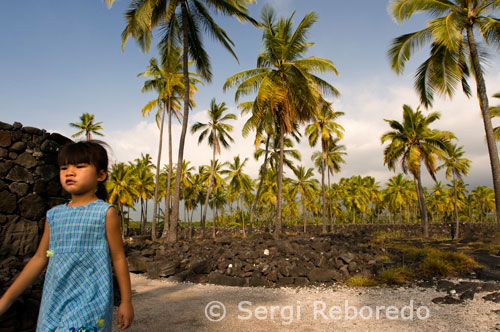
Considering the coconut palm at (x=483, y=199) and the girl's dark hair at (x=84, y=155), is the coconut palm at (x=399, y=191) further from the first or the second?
the girl's dark hair at (x=84, y=155)

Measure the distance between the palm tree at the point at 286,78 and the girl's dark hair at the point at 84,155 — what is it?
1377 cm

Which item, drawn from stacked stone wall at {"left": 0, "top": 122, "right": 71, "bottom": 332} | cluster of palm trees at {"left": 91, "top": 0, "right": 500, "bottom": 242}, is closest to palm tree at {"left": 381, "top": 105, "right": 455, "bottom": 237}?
cluster of palm trees at {"left": 91, "top": 0, "right": 500, "bottom": 242}

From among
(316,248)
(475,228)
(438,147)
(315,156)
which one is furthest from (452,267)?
(475,228)

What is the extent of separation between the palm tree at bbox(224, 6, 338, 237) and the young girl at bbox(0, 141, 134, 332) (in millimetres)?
13887

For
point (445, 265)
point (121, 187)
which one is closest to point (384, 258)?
point (445, 265)

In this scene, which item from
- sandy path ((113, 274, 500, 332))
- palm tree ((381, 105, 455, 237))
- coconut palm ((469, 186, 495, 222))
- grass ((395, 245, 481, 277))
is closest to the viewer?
sandy path ((113, 274, 500, 332))

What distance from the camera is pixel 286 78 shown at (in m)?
16.8

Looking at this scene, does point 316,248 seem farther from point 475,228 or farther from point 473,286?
point 475,228

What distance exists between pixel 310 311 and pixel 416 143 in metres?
20.7

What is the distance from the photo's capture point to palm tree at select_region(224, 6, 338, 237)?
15609mm

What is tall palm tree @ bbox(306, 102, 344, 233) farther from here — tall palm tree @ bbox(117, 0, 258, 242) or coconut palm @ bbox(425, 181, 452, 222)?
coconut palm @ bbox(425, 181, 452, 222)

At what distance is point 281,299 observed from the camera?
646cm

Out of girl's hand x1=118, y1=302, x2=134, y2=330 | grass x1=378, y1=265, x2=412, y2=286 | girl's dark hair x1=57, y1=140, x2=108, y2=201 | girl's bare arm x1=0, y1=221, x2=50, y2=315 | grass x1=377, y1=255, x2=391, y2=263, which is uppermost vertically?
girl's dark hair x1=57, y1=140, x2=108, y2=201

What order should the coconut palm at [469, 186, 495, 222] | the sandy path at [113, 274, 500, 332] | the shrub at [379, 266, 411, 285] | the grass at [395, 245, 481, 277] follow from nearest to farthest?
the sandy path at [113, 274, 500, 332]
the shrub at [379, 266, 411, 285]
the grass at [395, 245, 481, 277]
the coconut palm at [469, 186, 495, 222]
